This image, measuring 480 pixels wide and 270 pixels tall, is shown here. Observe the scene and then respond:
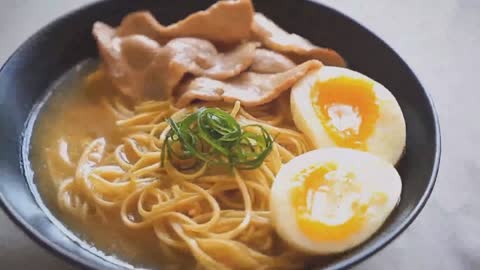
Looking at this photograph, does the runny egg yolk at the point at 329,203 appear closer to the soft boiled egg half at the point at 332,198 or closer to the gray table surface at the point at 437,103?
the soft boiled egg half at the point at 332,198

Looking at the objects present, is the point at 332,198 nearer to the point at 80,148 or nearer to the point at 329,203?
the point at 329,203

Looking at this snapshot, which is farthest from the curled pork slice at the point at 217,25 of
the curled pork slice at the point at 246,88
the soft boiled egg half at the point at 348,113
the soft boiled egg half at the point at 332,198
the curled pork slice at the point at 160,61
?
the soft boiled egg half at the point at 332,198

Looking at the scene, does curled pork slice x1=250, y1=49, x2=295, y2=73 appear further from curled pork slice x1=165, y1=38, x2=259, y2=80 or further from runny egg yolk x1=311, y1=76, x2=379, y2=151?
runny egg yolk x1=311, y1=76, x2=379, y2=151

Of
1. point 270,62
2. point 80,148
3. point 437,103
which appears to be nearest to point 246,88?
point 270,62

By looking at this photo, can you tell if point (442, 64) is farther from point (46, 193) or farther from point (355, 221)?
point (46, 193)

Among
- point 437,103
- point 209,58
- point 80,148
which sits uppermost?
point 209,58

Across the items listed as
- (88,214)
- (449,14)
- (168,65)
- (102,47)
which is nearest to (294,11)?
(168,65)
